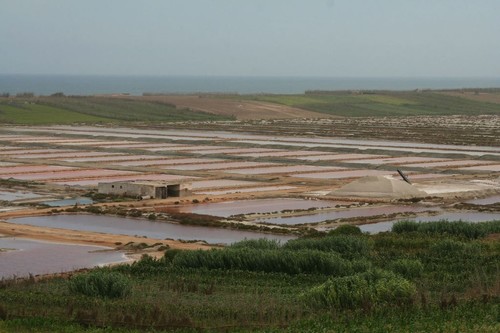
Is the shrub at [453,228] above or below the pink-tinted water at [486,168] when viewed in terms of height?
above

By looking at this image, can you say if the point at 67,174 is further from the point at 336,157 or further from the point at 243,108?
the point at 243,108

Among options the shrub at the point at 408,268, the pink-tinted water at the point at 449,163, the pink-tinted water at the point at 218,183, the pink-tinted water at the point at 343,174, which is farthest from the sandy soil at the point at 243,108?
the shrub at the point at 408,268

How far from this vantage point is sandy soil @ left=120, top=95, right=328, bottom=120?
79688mm

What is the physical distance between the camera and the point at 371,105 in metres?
95.2

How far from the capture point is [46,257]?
18.7 m

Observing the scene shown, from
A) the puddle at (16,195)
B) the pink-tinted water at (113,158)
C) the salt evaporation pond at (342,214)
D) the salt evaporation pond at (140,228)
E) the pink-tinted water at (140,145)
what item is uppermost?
the salt evaporation pond at (140,228)

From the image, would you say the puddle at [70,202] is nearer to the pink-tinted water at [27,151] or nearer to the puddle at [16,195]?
the puddle at [16,195]

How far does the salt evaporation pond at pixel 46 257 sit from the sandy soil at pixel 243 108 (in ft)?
187

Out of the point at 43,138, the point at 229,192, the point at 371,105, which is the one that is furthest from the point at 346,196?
the point at 371,105

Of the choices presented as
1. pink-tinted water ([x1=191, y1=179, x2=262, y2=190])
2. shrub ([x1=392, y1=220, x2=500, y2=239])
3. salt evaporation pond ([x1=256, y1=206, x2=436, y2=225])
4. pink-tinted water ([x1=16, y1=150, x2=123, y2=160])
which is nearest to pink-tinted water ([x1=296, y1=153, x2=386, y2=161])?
pink-tinted water ([x1=16, y1=150, x2=123, y2=160])

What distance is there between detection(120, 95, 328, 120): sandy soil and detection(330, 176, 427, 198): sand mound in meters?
47.0

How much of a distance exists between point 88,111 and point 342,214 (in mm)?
52673

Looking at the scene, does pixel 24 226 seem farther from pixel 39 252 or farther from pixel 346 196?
pixel 346 196

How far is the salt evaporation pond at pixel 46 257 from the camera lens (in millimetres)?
17328
